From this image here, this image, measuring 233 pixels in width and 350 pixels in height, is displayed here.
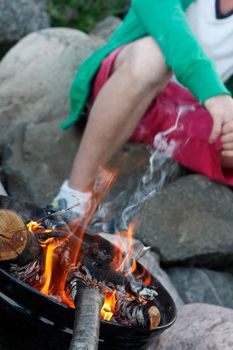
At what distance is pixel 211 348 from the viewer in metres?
1.87

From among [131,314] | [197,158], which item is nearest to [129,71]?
[197,158]

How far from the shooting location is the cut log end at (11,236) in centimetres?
158

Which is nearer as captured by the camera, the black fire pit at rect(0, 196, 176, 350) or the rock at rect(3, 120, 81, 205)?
the black fire pit at rect(0, 196, 176, 350)

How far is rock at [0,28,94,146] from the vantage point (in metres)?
3.68

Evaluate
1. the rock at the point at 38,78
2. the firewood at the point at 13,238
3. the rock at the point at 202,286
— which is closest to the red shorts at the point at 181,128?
the rock at the point at 202,286

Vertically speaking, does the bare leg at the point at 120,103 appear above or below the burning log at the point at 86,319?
below

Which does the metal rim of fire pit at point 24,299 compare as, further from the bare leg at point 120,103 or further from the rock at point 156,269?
the bare leg at point 120,103

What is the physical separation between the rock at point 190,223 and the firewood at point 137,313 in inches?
44.6

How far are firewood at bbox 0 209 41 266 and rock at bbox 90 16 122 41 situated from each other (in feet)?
12.4

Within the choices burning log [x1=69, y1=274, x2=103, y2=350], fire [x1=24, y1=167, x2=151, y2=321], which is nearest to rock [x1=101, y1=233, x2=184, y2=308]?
fire [x1=24, y1=167, x2=151, y2=321]

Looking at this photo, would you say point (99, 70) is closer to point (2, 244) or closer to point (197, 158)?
point (197, 158)

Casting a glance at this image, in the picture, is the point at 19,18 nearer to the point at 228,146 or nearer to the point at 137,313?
the point at 228,146

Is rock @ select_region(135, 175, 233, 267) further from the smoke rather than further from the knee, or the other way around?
the knee

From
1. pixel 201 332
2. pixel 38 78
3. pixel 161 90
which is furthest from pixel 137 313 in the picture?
pixel 38 78
